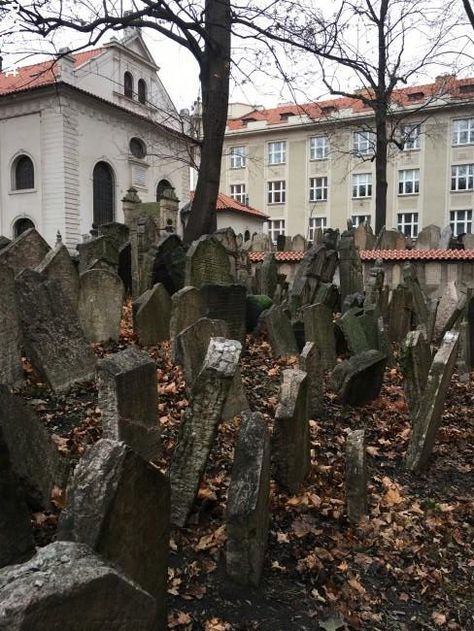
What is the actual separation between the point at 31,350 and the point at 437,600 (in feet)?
11.6

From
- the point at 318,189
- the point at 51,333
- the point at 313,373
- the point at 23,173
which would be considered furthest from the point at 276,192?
the point at 51,333

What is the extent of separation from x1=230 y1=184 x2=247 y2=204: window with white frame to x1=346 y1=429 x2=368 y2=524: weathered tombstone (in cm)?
4085

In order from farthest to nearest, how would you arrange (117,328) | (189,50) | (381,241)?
(381,241)
(189,50)
(117,328)

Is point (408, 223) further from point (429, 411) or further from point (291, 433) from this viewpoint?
point (291, 433)

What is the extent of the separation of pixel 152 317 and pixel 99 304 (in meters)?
0.66

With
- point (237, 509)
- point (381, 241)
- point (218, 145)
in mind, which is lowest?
point (237, 509)

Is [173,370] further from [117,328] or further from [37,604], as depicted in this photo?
[37,604]

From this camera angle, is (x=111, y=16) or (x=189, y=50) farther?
(x=189, y=50)

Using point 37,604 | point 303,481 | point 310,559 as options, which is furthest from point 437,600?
point 37,604

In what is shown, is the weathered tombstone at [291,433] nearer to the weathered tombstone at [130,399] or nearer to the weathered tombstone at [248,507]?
the weathered tombstone at [248,507]

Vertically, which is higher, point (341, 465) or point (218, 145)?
point (218, 145)

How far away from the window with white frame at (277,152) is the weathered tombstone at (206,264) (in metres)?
35.1

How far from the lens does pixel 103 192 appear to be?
92.8 feet

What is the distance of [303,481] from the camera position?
12.1 feet
